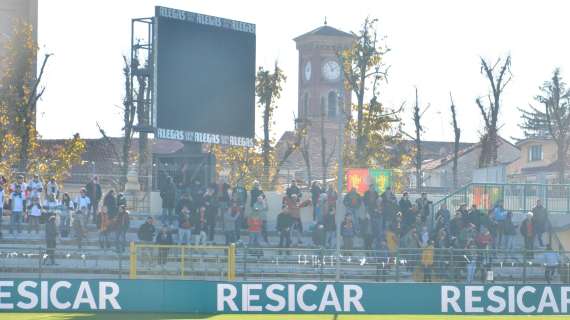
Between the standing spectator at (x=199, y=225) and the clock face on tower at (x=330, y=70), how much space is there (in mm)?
74453

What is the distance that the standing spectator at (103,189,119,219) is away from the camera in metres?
33.7

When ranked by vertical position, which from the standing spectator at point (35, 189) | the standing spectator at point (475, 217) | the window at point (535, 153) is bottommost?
the standing spectator at point (475, 217)

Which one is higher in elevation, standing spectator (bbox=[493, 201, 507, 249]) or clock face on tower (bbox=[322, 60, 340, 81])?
clock face on tower (bbox=[322, 60, 340, 81])

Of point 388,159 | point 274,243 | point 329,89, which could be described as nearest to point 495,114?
point 388,159

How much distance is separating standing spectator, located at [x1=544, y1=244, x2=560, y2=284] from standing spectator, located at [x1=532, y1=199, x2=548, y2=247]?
2.71 meters

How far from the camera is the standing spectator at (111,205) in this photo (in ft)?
111

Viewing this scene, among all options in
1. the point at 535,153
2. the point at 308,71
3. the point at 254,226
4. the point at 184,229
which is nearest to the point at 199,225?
the point at 184,229

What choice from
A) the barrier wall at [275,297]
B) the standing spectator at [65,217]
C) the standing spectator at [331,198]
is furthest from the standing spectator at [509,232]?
the standing spectator at [65,217]

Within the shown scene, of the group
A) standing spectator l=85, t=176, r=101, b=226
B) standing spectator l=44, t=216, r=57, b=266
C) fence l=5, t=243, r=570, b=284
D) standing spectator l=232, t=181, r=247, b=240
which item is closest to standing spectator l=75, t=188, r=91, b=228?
standing spectator l=85, t=176, r=101, b=226

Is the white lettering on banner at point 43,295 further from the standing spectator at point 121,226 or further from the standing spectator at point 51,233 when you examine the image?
the standing spectator at point 121,226

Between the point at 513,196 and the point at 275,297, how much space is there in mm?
15945

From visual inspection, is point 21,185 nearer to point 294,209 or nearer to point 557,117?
point 294,209

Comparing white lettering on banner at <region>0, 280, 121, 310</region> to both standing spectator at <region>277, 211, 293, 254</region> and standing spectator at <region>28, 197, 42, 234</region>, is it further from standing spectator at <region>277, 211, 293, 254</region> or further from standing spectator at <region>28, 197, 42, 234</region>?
standing spectator at <region>277, 211, 293, 254</region>

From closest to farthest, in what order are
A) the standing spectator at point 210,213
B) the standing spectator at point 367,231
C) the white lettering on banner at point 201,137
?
the standing spectator at point 210,213, the standing spectator at point 367,231, the white lettering on banner at point 201,137
